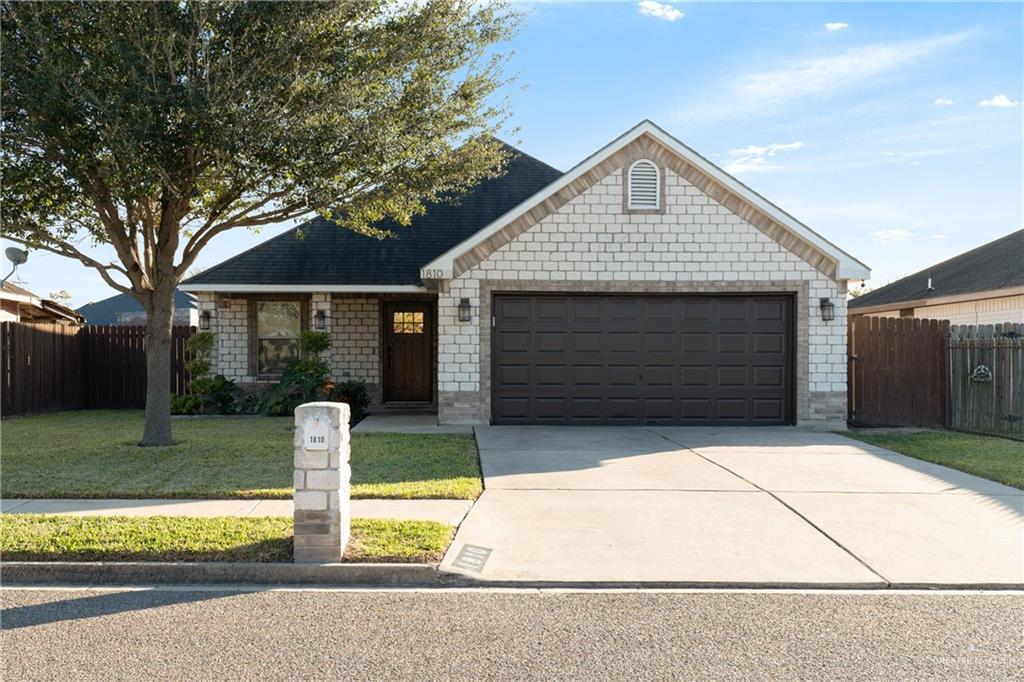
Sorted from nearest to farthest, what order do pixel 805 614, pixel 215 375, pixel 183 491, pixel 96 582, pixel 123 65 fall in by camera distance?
pixel 805 614 → pixel 96 582 → pixel 183 491 → pixel 123 65 → pixel 215 375

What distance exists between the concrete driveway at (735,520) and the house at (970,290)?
394 inches

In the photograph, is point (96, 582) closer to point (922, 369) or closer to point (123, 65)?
point (123, 65)

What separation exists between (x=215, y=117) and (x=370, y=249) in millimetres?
7811

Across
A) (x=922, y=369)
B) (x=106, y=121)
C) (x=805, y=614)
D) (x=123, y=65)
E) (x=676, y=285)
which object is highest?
(x=123, y=65)

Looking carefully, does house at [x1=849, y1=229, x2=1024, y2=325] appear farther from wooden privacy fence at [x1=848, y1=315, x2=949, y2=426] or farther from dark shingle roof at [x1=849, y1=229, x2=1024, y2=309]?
wooden privacy fence at [x1=848, y1=315, x2=949, y2=426]

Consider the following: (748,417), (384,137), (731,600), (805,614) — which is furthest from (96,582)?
(748,417)

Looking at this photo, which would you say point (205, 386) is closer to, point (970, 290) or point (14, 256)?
point (14, 256)

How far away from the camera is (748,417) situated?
14.4 m

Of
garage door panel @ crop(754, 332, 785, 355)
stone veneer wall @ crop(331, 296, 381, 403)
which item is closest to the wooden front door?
stone veneer wall @ crop(331, 296, 381, 403)

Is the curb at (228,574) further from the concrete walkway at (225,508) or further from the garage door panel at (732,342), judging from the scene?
the garage door panel at (732,342)

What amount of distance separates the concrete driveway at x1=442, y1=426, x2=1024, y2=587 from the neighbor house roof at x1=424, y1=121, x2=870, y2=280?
13.0 ft

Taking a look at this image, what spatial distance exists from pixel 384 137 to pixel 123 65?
3.32 metres

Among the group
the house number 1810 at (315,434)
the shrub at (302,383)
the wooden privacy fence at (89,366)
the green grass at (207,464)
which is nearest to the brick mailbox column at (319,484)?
the house number 1810 at (315,434)

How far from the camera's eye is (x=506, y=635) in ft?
15.0
